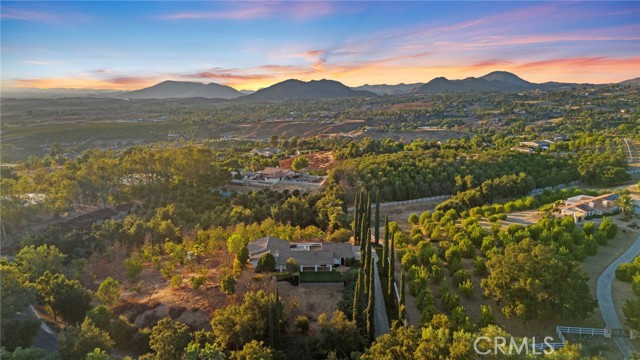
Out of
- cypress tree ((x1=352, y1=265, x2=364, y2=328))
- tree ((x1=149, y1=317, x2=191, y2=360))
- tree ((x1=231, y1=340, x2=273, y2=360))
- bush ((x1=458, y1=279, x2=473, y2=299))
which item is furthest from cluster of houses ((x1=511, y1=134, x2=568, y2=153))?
tree ((x1=149, y1=317, x2=191, y2=360))

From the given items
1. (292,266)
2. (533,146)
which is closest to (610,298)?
(292,266)

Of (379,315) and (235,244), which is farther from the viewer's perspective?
(235,244)

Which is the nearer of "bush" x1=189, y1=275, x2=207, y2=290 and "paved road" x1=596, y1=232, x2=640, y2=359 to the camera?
"paved road" x1=596, y1=232, x2=640, y2=359

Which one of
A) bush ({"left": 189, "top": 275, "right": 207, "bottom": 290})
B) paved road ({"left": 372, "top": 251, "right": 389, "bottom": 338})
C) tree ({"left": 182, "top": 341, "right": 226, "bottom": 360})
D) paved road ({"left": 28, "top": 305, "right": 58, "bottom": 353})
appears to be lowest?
paved road ({"left": 28, "top": 305, "right": 58, "bottom": 353})

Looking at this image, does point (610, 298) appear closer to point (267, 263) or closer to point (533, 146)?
point (267, 263)

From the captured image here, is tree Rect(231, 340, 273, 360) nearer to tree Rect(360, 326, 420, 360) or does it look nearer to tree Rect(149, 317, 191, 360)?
tree Rect(149, 317, 191, 360)

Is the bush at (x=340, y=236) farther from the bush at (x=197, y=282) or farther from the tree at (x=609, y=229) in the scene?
the tree at (x=609, y=229)
